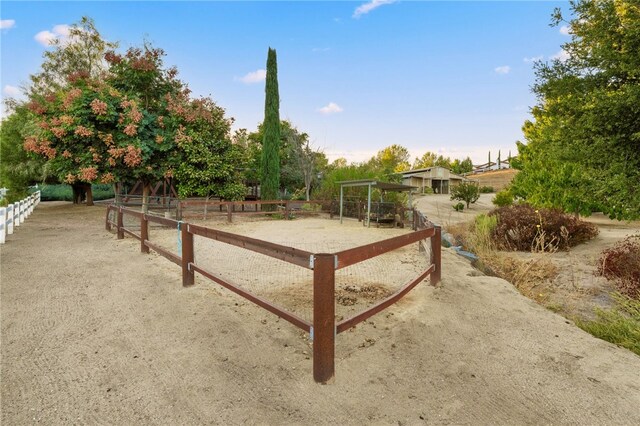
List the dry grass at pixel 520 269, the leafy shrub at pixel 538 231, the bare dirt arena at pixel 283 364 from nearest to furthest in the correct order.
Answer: the bare dirt arena at pixel 283 364
the dry grass at pixel 520 269
the leafy shrub at pixel 538 231

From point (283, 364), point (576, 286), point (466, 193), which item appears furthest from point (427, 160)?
point (283, 364)

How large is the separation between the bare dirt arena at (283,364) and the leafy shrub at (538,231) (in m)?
5.53

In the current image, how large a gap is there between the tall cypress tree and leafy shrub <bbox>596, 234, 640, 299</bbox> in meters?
15.4

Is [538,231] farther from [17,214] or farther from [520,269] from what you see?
[17,214]

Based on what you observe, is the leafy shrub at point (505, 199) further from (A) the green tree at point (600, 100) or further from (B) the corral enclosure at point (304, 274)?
(B) the corral enclosure at point (304, 274)

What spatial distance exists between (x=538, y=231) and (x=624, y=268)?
314 centimetres

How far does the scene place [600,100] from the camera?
6574mm

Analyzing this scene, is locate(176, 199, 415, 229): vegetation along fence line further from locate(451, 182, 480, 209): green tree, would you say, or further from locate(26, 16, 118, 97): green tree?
locate(451, 182, 480, 209): green tree

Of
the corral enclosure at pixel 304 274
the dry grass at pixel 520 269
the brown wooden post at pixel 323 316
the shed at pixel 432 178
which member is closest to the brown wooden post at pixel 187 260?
the corral enclosure at pixel 304 274

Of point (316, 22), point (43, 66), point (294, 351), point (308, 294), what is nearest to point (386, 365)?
point (294, 351)

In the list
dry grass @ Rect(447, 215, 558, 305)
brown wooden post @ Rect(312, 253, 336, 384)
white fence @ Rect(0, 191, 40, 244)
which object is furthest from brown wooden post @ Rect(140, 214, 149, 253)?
dry grass @ Rect(447, 215, 558, 305)

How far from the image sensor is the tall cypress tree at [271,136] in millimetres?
19109

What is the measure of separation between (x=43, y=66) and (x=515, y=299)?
26954 millimetres

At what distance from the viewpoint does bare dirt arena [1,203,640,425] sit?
223 cm
